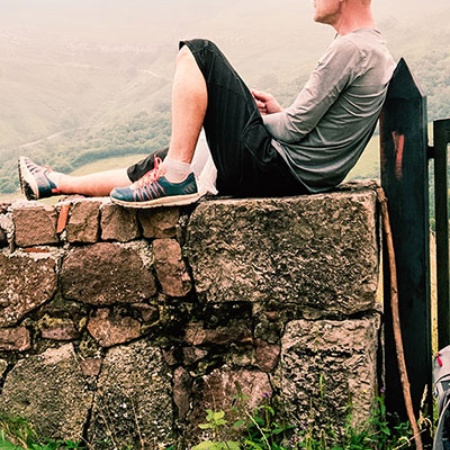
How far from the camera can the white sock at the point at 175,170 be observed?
2.83 metres

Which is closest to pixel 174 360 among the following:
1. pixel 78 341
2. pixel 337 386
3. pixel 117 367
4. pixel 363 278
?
pixel 117 367

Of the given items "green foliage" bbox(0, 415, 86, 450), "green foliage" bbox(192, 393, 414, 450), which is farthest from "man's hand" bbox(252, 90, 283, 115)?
"green foliage" bbox(0, 415, 86, 450)

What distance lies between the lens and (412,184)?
289 cm

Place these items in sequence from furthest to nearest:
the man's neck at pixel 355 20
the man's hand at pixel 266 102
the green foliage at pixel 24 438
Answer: the man's hand at pixel 266 102 → the green foliage at pixel 24 438 → the man's neck at pixel 355 20

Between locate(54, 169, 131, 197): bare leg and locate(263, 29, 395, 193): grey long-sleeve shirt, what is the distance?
0.86m

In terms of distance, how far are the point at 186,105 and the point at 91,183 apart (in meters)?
0.78

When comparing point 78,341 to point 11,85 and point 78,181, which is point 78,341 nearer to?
point 78,181

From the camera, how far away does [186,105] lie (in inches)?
112

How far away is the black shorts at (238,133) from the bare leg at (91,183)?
639mm

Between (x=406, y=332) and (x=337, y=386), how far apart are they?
1.63ft

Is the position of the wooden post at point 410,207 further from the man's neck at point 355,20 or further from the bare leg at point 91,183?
the bare leg at point 91,183

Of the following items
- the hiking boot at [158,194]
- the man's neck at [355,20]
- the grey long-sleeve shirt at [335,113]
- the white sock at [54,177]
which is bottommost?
the hiking boot at [158,194]

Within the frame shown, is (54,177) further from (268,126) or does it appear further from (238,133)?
(268,126)

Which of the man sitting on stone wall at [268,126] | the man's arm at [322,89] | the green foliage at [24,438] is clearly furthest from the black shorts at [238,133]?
the green foliage at [24,438]
